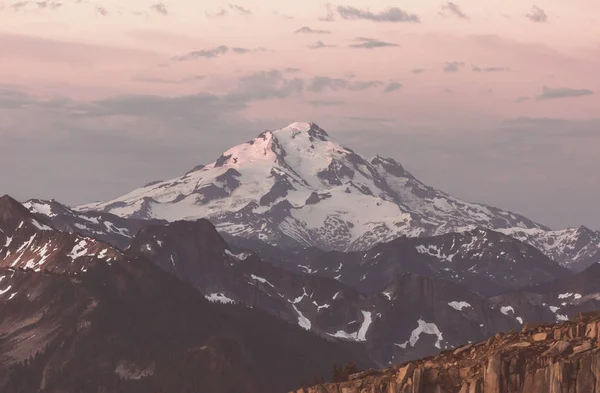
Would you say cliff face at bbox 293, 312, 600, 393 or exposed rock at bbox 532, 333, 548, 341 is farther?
exposed rock at bbox 532, 333, 548, 341

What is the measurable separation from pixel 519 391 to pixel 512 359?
3945mm

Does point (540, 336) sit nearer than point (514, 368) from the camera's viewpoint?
No

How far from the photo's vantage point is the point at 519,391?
120125 mm

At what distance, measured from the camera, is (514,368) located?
122m

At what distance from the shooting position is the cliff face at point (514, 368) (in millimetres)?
117312

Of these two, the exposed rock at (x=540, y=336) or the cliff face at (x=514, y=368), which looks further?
Result: the exposed rock at (x=540, y=336)

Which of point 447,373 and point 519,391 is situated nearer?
point 519,391

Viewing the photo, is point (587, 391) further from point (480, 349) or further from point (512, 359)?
point (480, 349)

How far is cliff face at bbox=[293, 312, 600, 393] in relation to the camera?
117312 millimetres

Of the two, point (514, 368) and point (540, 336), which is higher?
point (514, 368)

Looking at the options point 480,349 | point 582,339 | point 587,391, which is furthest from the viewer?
point 480,349

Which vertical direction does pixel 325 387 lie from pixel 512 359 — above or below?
below

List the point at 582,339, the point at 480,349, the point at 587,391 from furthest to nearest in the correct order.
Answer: the point at 480,349, the point at 582,339, the point at 587,391

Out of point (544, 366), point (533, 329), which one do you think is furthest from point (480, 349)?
point (544, 366)
